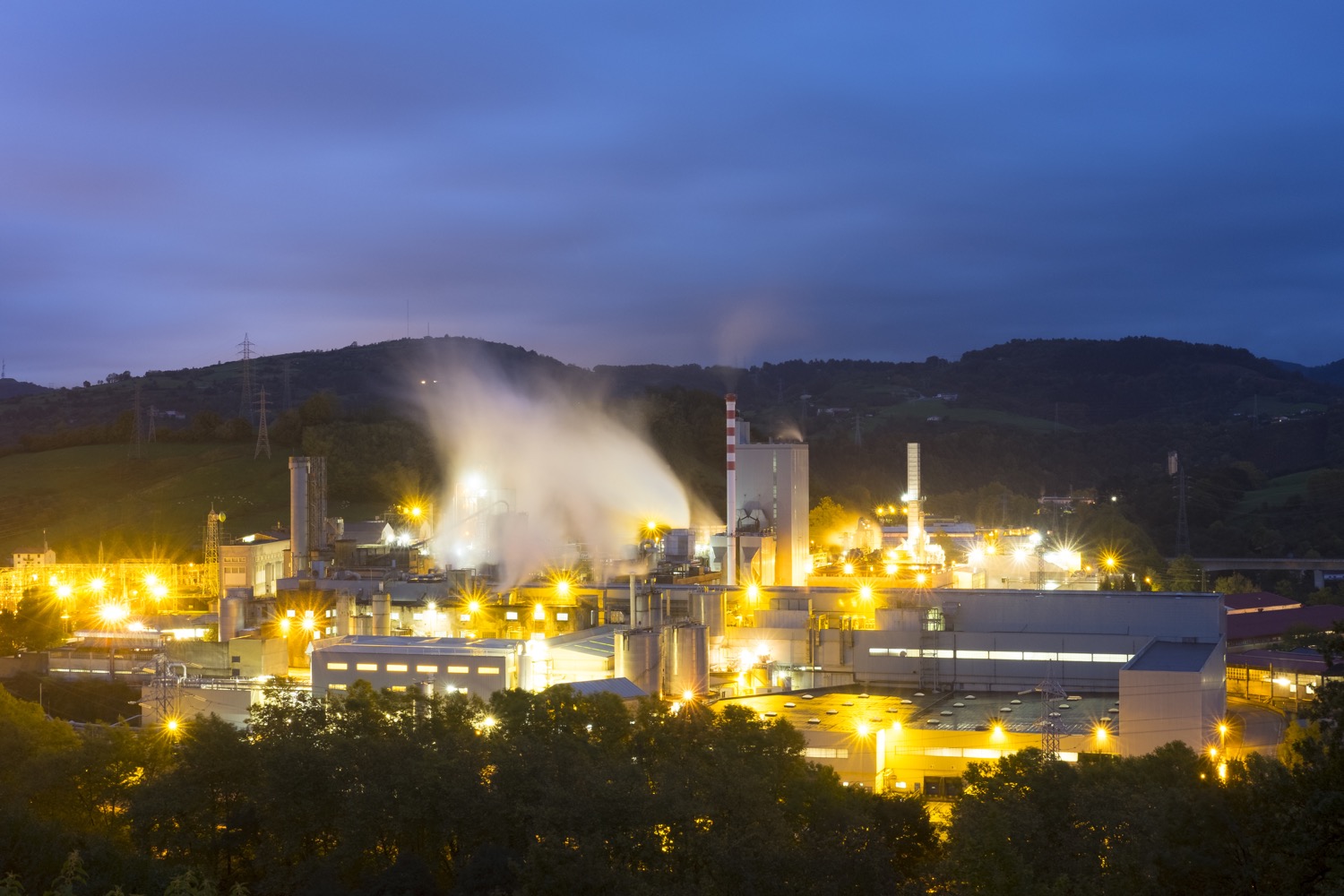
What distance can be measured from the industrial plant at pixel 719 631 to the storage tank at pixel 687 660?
51mm

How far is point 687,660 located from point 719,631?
3.03m

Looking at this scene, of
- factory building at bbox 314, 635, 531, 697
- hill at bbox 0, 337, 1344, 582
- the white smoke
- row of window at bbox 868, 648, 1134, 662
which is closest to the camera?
factory building at bbox 314, 635, 531, 697

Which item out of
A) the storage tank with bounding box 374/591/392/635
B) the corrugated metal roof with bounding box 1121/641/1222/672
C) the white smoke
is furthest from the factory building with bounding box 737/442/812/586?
the corrugated metal roof with bounding box 1121/641/1222/672

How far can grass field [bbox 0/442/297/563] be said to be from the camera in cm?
4903

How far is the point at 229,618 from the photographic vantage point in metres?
30.4

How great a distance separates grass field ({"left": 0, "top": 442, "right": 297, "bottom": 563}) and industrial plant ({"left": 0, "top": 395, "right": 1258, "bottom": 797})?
776 centimetres

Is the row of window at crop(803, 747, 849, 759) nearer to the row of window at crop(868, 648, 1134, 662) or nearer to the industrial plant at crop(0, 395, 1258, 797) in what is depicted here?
the industrial plant at crop(0, 395, 1258, 797)

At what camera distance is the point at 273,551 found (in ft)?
125

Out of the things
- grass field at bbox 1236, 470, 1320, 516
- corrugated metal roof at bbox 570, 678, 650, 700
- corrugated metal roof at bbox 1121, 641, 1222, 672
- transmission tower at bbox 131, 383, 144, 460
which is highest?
transmission tower at bbox 131, 383, 144, 460

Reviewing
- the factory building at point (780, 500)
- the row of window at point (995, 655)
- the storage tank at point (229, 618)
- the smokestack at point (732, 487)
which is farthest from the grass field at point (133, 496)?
the row of window at point (995, 655)

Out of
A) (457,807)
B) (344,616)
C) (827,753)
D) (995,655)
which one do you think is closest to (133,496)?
(344,616)

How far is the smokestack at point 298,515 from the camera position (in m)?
36.0

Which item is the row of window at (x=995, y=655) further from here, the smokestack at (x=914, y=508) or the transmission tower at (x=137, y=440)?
the transmission tower at (x=137, y=440)

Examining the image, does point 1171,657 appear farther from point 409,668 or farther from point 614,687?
point 409,668
